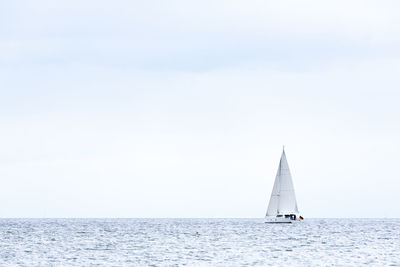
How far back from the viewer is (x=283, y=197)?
132000 millimetres

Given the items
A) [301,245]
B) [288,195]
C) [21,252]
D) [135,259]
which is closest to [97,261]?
[135,259]

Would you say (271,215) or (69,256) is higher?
(271,215)

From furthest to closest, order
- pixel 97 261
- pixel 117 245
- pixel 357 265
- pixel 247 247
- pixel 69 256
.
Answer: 1. pixel 117 245
2. pixel 247 247
3. pixel 69 256
4. pixel 97 261
5. pixel 357 265

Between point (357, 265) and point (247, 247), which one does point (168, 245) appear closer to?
point (247, 247)

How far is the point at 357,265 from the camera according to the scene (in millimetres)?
57312

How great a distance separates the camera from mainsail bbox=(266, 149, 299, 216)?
5143 inches

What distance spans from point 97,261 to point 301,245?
99.2 ft

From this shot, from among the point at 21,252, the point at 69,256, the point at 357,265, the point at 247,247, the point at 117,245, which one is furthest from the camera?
the point at 117,245

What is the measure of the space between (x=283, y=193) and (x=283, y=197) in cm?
91

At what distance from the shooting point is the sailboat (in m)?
131

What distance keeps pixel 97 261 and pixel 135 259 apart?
3.84 meters

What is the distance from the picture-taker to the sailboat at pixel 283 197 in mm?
130750

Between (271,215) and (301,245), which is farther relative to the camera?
(271,215)

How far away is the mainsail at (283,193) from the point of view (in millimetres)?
130625
